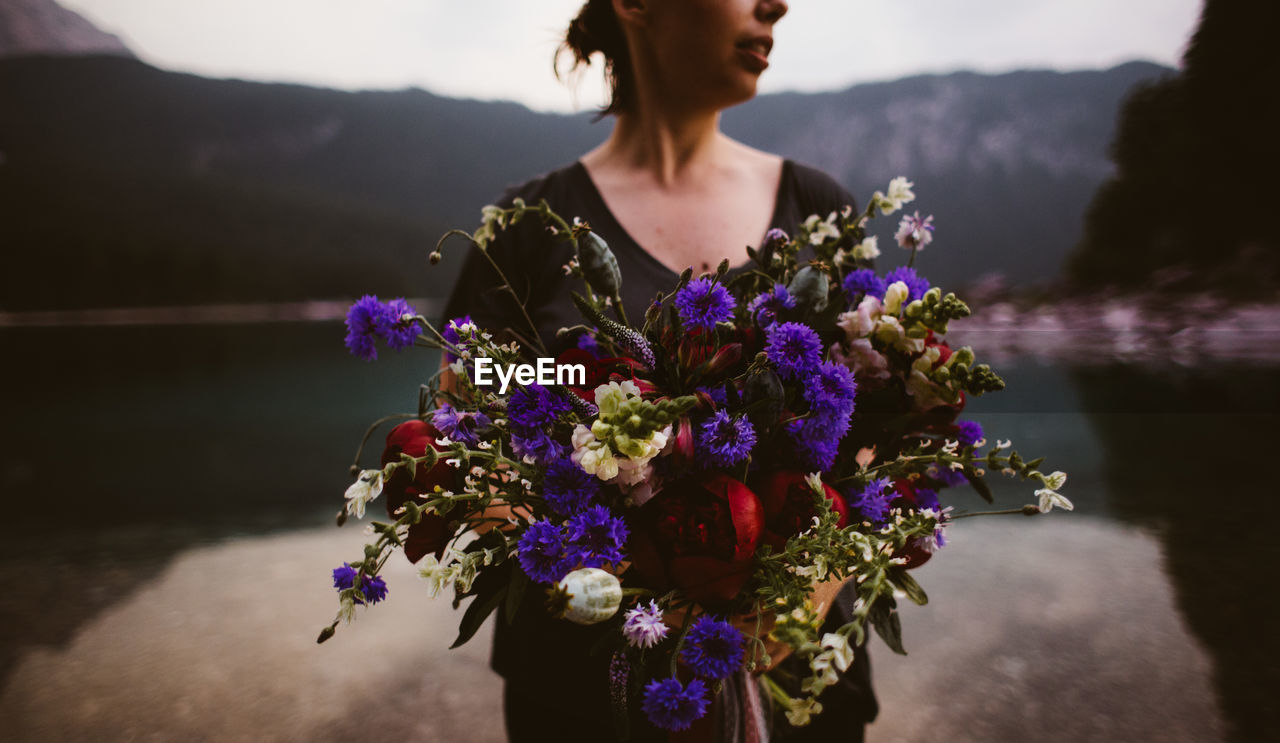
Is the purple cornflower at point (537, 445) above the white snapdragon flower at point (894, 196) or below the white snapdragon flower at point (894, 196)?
below

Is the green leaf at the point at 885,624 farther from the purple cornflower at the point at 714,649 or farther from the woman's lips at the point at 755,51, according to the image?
the woman's lips at the point at 755,51

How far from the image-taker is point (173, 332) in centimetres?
1564

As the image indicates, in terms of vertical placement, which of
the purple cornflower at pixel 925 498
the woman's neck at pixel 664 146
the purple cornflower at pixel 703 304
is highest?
the woman's neck at pixel 664 146

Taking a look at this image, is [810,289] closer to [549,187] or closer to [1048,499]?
[1048,499]

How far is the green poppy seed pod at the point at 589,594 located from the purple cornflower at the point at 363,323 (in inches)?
11.3

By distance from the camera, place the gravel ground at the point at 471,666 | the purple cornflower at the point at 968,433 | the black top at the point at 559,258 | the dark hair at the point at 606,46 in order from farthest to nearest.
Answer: the gravel ground at the point at 471,666
the dark hair at the point at 606,46
the black top at the point at 559,258
the purple cornflower at the point at 968,433

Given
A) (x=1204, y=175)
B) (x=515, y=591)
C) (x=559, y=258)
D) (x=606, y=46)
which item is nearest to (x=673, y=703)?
(x=515, y=591)

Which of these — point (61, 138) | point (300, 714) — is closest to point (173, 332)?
point (61, 138)

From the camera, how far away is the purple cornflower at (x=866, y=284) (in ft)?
2.12

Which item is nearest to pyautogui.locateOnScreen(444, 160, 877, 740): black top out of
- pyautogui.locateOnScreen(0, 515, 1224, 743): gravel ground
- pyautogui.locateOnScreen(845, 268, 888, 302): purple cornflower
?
pyautogui.locateOnScreen(845, 268, 888, 302): purple cornflower

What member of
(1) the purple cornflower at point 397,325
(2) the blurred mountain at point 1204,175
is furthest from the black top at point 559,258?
(2) the blurred mountain at point 1204,175

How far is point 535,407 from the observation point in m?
0.51

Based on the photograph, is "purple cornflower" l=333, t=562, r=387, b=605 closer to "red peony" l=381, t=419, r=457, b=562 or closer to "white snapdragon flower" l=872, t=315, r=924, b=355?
"red peony" l=381, t=419, r=457, b=562

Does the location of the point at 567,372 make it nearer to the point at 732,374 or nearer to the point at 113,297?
the point at 732,374
